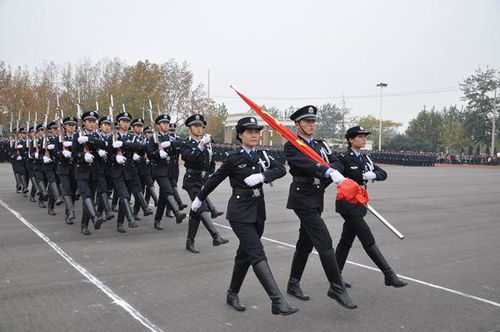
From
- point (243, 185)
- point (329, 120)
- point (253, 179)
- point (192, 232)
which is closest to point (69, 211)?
point (192, 232)

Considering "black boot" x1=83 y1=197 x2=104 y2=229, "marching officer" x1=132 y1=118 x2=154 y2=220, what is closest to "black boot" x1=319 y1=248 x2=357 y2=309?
"black boot" x1=83 y1=197 x2=104 y2=229

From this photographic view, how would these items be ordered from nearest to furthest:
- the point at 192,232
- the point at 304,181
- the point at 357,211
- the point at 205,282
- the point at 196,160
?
the point at 304,181
the point at 357,211
the point at 205,282
the point at 192,232
the point at 196,160

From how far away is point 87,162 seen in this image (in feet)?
Result: 28.1

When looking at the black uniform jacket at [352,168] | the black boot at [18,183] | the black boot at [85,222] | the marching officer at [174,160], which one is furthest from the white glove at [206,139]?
the black boot at [18,183]

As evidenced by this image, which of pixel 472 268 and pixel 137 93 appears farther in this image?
pixel 137 93

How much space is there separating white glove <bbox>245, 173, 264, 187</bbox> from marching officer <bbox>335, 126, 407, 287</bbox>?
1.05 m

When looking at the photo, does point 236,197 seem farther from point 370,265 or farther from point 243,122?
point 370,265

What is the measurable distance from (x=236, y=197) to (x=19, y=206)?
8.94 meters

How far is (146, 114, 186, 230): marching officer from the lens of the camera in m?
8.65

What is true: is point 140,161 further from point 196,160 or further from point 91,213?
point 196,160

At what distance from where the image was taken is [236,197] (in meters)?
4.77

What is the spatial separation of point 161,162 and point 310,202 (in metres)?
4.95

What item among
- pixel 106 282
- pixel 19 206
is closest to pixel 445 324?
pixel 106 282

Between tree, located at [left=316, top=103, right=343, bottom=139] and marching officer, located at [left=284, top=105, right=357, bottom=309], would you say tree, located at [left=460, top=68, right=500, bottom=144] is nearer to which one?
tree, located at [left=316, top=103, right=343, bottom=139]
